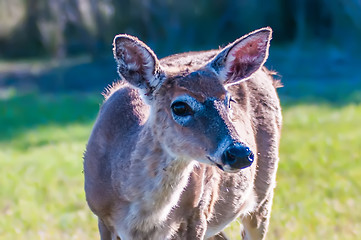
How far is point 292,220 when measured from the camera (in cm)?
735

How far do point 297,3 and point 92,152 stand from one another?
20571 millimetres

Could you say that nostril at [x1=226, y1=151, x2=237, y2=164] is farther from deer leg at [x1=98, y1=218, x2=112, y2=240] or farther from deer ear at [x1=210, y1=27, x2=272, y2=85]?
deer leg at [x1=98, y1=218, x2=112, y2=240]

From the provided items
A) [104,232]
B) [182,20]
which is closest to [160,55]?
[182,20]

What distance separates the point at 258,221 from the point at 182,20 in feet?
66.9

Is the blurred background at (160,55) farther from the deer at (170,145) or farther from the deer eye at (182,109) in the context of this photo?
the deer eye at (182,109)

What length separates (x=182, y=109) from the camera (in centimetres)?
418

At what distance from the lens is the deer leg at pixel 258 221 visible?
6.17m

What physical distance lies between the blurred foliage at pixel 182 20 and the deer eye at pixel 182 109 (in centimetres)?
1826

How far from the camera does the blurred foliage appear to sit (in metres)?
23.8

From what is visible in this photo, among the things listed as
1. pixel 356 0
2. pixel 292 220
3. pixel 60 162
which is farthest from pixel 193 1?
pixel 292 220

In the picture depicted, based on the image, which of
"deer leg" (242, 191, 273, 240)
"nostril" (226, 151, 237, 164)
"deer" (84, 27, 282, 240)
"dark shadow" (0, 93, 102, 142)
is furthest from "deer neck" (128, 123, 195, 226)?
"dark shadow" (0, 93, 102, 142)

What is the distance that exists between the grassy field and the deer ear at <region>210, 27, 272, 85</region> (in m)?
2.75

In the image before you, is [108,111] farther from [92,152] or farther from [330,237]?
[330,237]

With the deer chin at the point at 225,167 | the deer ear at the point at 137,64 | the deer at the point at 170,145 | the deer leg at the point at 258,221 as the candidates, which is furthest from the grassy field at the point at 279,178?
the deer chin at the point at 225,167
